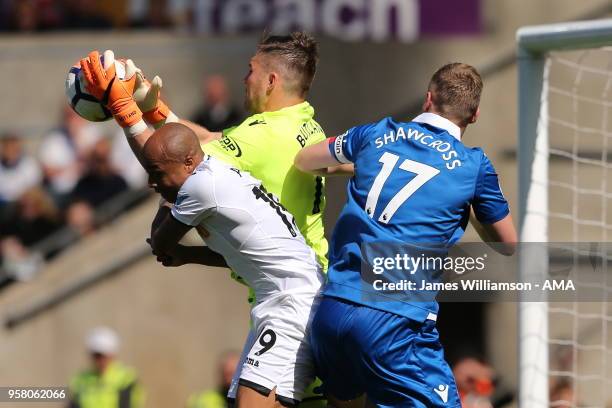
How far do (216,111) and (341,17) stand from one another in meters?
1.88

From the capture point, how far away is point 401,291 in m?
5.27

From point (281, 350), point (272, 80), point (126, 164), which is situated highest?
point (272, 80)

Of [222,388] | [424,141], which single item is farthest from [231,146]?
[222,388]

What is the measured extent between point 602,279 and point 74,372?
6.99 meters

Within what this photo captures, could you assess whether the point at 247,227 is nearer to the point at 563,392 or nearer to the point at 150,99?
the point at 150,99

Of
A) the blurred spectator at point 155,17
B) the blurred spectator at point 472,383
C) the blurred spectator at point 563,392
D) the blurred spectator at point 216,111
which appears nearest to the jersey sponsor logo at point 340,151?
the blurred spectator at point 563,392

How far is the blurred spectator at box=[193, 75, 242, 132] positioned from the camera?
1214 centimetres

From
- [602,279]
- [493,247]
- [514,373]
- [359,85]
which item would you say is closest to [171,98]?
[359,85]

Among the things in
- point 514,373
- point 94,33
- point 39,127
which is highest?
point 94,33

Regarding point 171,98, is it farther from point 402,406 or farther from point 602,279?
point 402,406

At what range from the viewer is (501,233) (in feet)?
17.9

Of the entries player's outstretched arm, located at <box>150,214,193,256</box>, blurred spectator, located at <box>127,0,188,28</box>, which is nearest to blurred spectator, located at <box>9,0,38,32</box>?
blurred spectator, located at <box>127,0,188,28</box>

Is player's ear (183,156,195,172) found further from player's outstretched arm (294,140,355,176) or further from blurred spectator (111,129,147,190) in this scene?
blurred spectator (111,129,147,190)

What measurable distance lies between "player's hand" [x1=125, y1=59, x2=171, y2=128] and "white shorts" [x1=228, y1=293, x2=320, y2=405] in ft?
3.92
